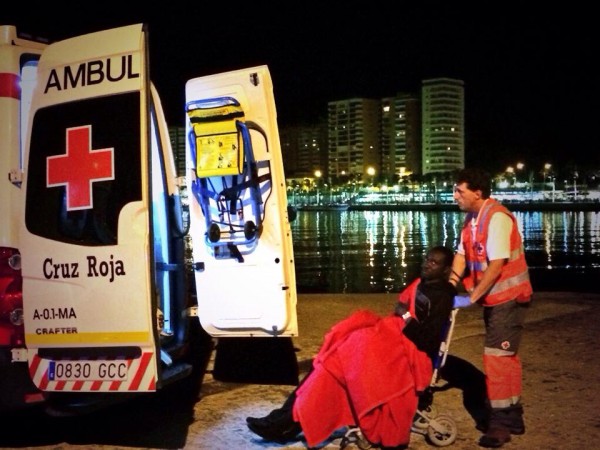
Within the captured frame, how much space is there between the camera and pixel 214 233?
18.4 feet

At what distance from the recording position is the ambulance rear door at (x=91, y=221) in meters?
4.09

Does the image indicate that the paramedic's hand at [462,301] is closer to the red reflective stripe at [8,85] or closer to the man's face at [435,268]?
the man's face at [435,268]

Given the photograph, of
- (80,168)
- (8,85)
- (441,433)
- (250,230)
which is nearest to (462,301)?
(441,433)

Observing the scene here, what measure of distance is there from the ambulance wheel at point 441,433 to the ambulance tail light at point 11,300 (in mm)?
2638

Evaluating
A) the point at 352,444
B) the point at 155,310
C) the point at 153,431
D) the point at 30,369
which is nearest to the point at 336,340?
the point at 352,444

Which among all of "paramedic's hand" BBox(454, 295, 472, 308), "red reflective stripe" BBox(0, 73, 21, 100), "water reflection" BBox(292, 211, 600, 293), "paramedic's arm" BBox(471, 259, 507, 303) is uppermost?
"red reflective stripe" BBox(0, 73, 21, 100)

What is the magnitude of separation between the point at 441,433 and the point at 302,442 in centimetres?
93

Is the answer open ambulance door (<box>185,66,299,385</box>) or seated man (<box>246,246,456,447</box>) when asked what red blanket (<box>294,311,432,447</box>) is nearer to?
seated man (<box>246,246,456,447</box>)

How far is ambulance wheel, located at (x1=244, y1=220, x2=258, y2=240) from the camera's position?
5.49 meters

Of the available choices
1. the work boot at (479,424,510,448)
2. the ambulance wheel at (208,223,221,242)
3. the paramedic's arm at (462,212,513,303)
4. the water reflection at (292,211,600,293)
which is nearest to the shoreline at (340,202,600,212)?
the water reflection at (292,211,600,293)

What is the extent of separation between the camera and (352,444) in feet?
15.3

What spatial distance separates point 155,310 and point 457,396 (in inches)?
114

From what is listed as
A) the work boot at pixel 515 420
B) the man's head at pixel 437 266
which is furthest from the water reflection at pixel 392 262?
the man's head at pixel 437 266

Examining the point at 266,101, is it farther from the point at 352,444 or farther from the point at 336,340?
the point at 352,444
